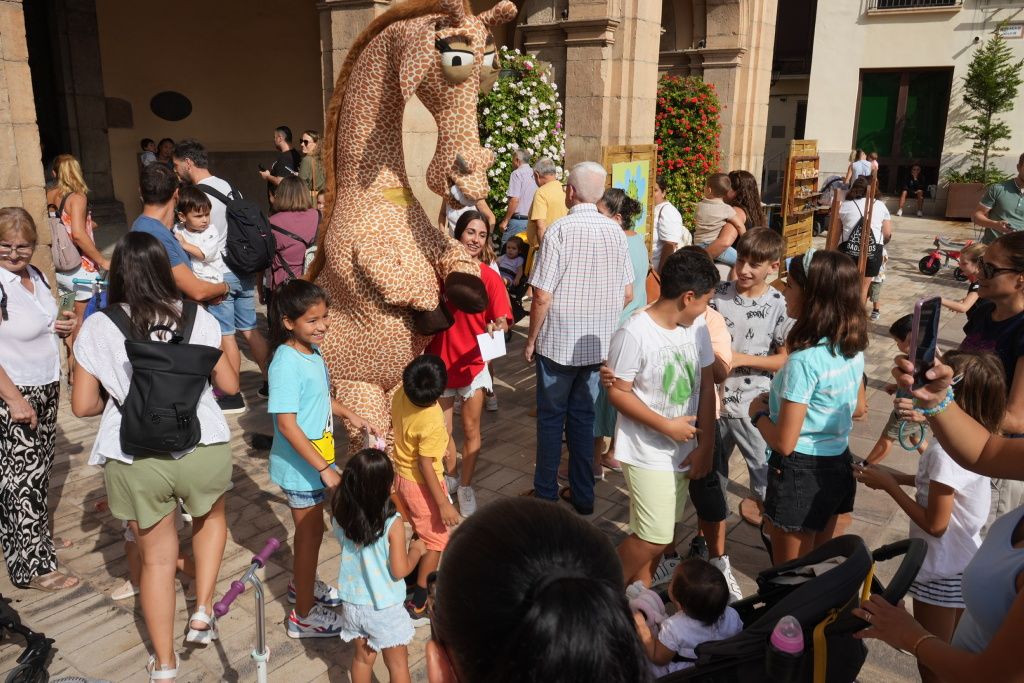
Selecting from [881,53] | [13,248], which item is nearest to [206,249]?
[13,248]

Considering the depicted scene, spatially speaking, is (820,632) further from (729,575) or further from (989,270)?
(989,270)

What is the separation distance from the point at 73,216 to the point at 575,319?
3.73m

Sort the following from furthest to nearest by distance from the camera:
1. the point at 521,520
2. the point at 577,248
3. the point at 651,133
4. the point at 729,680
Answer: the point at 651,133
the point at 577,248
the point at 729,680
the point at 521,520

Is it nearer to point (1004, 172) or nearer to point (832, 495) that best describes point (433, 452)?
point (832, 495)

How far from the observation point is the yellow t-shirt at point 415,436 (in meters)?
3.40

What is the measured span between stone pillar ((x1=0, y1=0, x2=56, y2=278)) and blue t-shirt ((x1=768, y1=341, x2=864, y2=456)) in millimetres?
5095

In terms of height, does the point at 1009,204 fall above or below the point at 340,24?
below

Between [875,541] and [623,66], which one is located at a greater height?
[623,66]

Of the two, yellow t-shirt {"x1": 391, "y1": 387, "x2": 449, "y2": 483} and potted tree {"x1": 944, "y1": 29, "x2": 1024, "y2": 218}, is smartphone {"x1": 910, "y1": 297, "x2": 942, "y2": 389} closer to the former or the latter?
yellow t-shirt {"x1": 391, "y1": 387, "x2": 449, "y2": 483}

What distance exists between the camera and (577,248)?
4.16 metres

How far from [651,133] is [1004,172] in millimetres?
14452

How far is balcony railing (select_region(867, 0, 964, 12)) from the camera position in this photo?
20.1 meters

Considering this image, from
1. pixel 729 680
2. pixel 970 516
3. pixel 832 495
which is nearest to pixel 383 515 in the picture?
pixel 729 680

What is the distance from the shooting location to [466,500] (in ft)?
14.4
